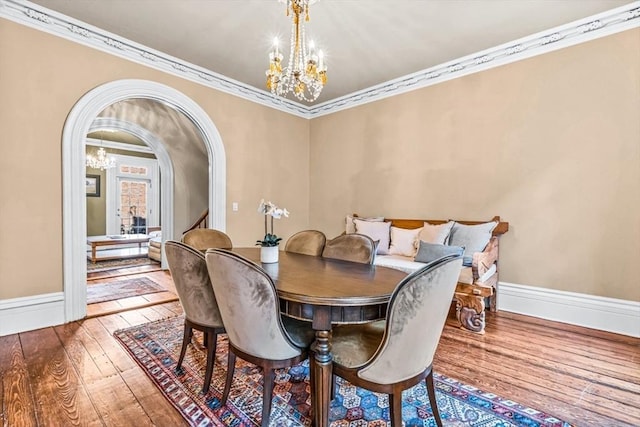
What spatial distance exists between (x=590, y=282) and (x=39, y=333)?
16.0ft

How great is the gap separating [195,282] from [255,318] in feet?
2.00

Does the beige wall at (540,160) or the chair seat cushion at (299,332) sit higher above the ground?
the beige wall at (540,160)

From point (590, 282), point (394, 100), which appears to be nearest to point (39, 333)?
point (394, 100)

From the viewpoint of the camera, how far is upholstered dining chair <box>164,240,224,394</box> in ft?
5.95

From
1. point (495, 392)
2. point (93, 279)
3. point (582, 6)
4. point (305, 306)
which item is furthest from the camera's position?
point (93, 279)

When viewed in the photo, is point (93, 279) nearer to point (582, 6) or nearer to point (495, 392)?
point (495, 392)

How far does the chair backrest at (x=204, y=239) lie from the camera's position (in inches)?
105

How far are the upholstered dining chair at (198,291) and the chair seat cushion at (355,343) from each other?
2.46ft

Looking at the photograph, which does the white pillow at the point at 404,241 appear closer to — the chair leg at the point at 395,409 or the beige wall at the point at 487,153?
the beige wall at the point at 487,153

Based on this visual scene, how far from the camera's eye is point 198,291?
1845 mm

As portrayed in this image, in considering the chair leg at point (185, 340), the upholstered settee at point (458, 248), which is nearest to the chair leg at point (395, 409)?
the chair leg at point (185, 340)

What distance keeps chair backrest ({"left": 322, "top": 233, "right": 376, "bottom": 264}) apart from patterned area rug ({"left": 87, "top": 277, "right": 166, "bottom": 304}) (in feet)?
9.07

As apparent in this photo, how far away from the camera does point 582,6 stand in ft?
8.57

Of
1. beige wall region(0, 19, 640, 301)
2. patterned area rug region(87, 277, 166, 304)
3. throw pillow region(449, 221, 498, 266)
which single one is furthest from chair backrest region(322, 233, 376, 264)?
patterned area rug region(87, 277, 166, 304)
